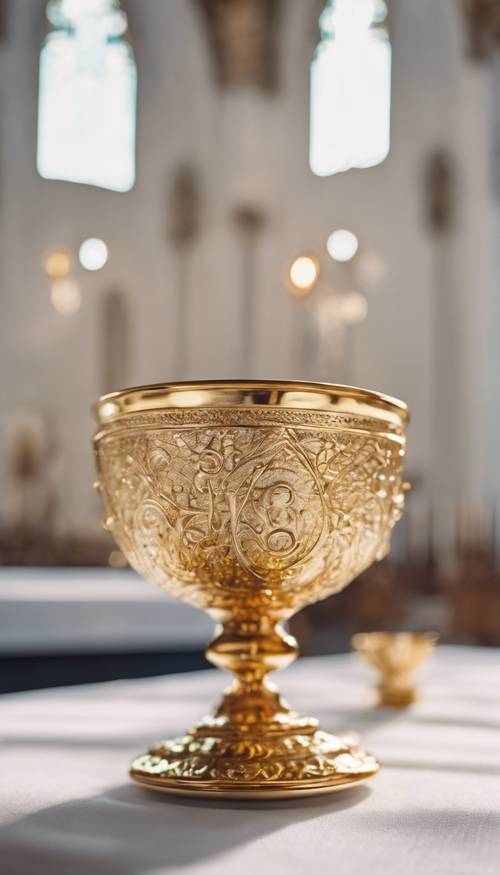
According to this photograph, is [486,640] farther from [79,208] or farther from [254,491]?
[254,491]

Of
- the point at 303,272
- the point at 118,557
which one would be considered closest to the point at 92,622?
the point at 118,557

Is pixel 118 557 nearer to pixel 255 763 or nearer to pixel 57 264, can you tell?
pixel 255 763

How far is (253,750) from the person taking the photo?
0.92 metres

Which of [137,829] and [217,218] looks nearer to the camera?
[137,829]

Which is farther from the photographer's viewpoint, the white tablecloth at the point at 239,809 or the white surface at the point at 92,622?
the white surface at the point at 92,622

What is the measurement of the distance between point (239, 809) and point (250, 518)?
237 mm

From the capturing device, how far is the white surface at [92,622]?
2566 millimetres

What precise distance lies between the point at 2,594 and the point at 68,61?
10.6 meters

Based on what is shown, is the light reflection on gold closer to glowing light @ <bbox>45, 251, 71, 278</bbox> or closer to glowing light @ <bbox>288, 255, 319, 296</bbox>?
glowing light @ <bbox>45, 251, 71, 278</bbox>

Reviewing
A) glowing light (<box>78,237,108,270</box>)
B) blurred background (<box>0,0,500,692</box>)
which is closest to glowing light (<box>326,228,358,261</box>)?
blurred background (<box>0,0,500,692</box>)

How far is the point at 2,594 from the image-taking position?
275 centimetres

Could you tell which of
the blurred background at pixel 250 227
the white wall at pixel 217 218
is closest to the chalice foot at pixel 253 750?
the blurred background at pixel 250 227

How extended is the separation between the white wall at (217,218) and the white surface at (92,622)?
827cm

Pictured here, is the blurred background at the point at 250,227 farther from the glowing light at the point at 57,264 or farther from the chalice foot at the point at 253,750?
the chalice foot at the point at 253,750
